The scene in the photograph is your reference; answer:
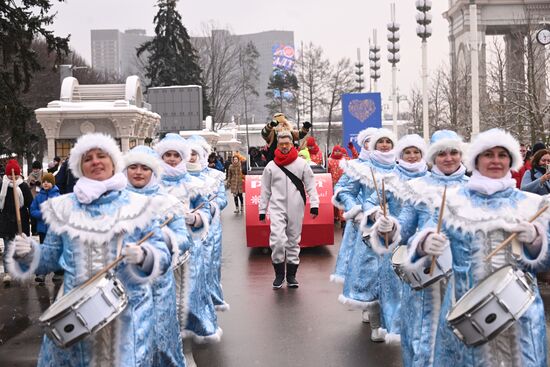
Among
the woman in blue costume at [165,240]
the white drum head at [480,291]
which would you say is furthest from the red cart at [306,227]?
the white drum head at [480,291]

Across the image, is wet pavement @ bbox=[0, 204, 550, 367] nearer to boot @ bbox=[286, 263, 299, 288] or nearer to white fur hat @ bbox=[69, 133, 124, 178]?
boot @ bbox=[286, 263, 299, 288]

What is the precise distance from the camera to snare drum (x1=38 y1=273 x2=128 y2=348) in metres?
4.25

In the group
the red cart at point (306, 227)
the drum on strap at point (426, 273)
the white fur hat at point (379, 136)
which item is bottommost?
the red cart at point (306, 227)

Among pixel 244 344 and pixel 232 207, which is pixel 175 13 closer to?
pixel 232 207

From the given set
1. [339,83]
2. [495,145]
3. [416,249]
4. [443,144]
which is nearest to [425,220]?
[443,144]

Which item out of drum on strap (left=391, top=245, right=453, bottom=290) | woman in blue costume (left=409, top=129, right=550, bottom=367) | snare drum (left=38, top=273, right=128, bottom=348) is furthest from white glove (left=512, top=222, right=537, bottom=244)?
snare drum (left=38, top=273, right=128, bottom=348)

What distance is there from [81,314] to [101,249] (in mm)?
552

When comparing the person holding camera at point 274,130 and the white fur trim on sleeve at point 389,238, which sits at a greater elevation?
the person holding camera at point 274,130

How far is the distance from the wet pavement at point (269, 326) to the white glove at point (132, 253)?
2.81m

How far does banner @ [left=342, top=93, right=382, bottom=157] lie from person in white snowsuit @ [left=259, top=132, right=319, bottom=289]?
1459 centimetres

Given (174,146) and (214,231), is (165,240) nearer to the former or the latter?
(174,146)

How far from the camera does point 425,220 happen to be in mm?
5688

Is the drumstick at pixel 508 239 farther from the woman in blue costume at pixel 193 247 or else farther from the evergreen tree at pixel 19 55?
the evergreen tree at pixel 19 55

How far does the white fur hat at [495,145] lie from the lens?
478cm
